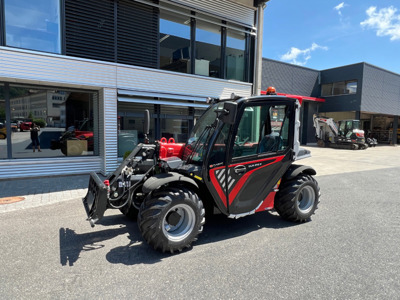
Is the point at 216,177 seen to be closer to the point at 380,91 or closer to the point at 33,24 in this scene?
the point at 33,24

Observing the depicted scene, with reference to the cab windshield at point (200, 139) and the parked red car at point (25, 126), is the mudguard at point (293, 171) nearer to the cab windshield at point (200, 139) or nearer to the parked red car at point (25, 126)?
the cab windshield at point (200, 139)

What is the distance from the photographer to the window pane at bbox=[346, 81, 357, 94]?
23703mm

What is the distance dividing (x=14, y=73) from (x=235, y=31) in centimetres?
807

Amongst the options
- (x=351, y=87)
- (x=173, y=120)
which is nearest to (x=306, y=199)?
(x=173, y=120)

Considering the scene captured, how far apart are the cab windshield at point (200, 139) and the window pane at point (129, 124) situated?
491 cm

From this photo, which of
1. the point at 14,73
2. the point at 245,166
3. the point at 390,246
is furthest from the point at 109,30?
the point at 390,246

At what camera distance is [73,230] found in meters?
4.15

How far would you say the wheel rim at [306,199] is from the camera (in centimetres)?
464

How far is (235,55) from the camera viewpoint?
10.9 meters

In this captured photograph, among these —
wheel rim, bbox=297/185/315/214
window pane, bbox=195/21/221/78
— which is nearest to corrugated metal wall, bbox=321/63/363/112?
window pane, bbox=195/21/221/78

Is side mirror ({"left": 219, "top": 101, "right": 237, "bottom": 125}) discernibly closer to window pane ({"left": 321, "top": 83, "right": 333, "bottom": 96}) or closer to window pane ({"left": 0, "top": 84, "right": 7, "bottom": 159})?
window pane ({"left": 0, "top": 84, "right": 7, "bottom": 159})

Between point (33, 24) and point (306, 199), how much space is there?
839 centimetres

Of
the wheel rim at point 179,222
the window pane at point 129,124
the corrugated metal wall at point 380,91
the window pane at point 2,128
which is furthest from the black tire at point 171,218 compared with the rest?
the corrugated metal wall at point 380,91

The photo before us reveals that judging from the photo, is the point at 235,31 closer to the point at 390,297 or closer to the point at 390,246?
the point at 390,246
